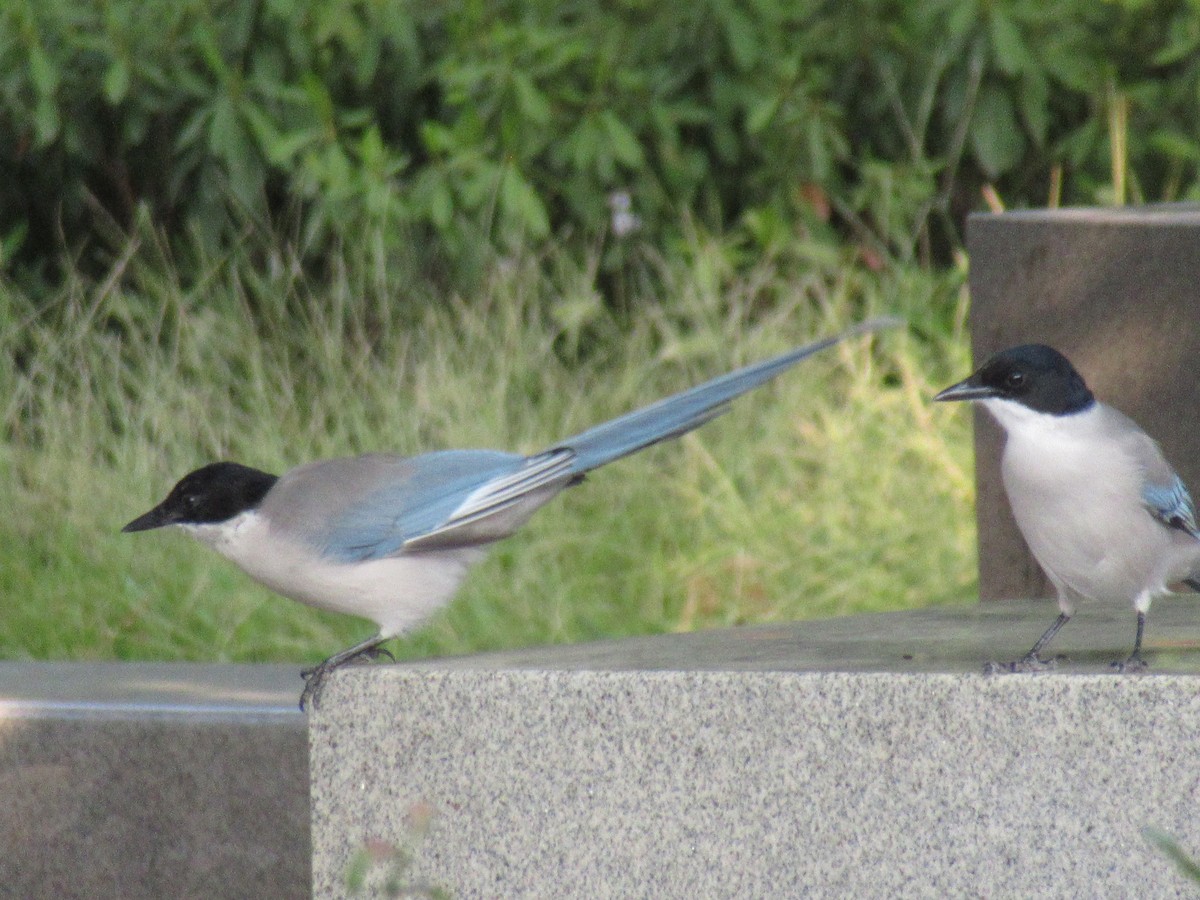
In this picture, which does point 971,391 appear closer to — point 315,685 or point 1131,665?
point 1131,665

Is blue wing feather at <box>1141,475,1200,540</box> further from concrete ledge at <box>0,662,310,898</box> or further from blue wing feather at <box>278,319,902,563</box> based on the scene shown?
concrete ledge at <box>0,662,310,898</box>

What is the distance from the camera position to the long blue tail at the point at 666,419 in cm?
366

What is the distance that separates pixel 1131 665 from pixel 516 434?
12.7 ft

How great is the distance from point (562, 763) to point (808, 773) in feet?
1.31

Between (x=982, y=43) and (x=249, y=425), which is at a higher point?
(x=982, y=43)

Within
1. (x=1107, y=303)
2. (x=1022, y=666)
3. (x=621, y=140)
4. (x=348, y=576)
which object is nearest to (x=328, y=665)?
(x=348, y=576)

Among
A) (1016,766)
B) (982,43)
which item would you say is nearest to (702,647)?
(1016,766)

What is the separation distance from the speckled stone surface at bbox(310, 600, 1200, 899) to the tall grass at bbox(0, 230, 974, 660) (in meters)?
2.26

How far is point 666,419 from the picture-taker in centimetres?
367

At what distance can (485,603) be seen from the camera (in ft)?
18.9

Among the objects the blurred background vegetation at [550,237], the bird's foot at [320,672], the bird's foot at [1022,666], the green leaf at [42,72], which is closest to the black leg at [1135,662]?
the bird's foot at [1022,666]

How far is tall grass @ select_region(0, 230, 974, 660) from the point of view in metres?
5.82

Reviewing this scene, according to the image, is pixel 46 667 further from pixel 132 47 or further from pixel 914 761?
pixel 132 47

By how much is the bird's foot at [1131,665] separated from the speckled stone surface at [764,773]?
33 millimetres
